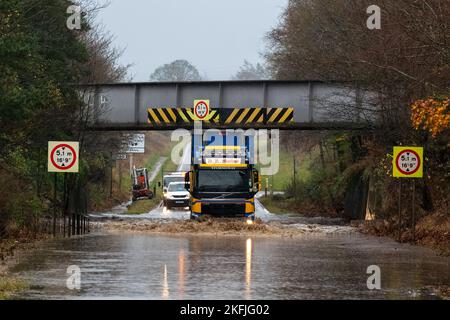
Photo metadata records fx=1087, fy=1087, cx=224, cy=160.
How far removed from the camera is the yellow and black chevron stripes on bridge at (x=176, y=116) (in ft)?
172

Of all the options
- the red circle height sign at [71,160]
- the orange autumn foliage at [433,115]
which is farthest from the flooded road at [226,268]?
the orange autumn foliage at [433,115]

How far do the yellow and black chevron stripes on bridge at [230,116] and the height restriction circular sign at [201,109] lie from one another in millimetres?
177

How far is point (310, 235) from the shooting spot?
38.0m

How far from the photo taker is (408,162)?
3178 cm

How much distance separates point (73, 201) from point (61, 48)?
1122 centimetres

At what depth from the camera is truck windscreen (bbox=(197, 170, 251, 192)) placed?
41.0 metres

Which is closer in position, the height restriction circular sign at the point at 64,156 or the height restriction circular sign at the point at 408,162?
the height restriction circular sign at the point at 408,162

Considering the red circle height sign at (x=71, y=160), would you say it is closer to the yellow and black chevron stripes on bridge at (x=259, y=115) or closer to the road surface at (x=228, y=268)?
the road surface at (x=228, y=268)

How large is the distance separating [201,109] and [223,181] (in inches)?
503

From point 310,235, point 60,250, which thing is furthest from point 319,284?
point 310,235

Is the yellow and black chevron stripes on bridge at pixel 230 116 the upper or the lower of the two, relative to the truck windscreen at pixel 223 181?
upper

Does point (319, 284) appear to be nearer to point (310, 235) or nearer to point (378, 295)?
point (378, 295)

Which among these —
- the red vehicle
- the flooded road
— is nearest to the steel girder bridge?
the flooded road

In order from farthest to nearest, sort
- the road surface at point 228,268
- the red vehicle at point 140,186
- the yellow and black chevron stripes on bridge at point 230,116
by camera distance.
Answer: the red vehicle at point 140,186 → the yellow and black chevron stripes on bridge at point 230,116 → the road surface at point 228,268
